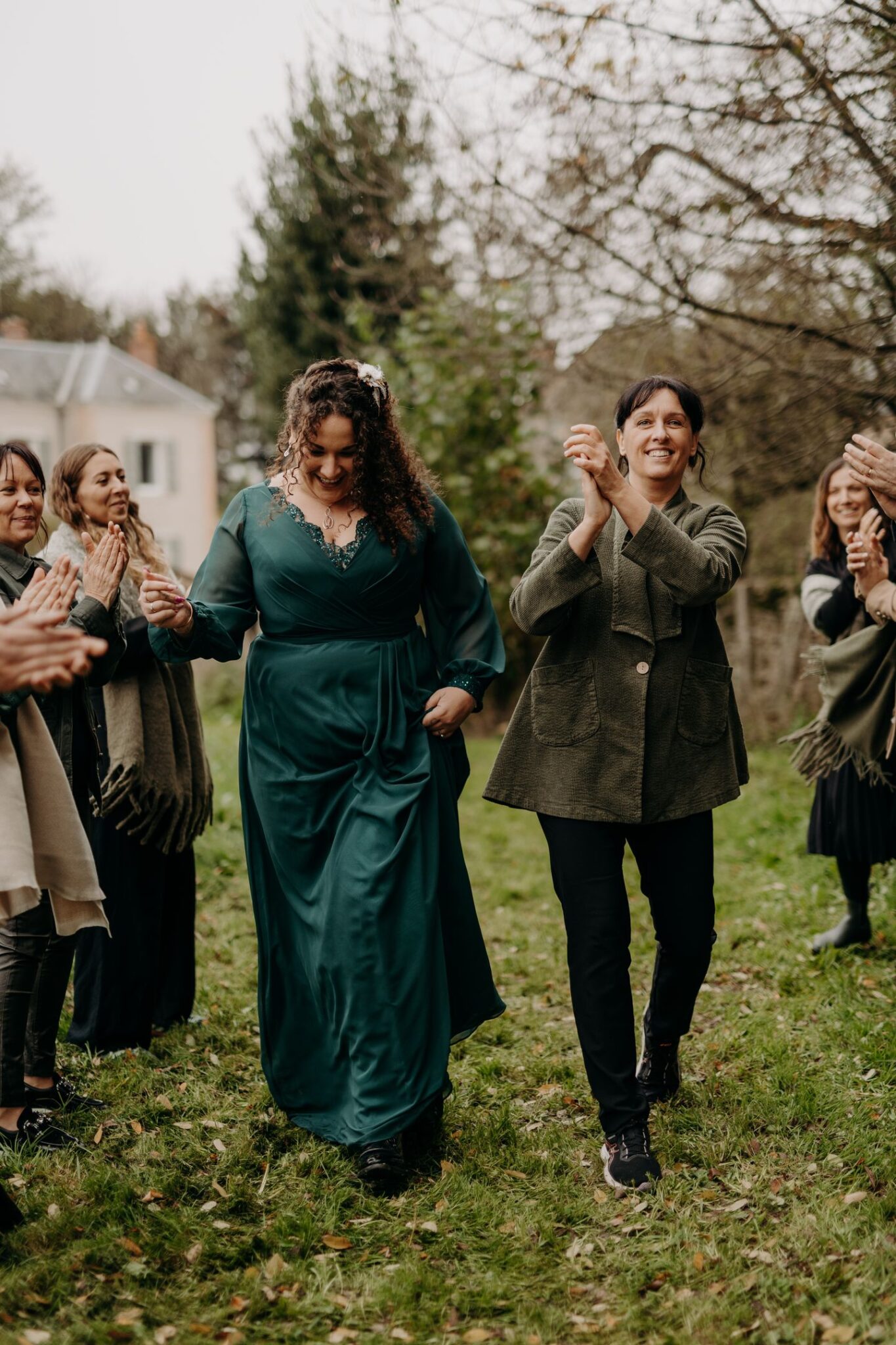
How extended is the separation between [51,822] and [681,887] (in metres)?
1.84

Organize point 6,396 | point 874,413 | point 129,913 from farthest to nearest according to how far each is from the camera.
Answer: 1. point 6,396
2. point 874,413
3. point 129,913

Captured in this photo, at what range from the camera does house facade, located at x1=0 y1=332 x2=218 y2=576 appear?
31578 mm

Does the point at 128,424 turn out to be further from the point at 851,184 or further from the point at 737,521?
the point at 737,521

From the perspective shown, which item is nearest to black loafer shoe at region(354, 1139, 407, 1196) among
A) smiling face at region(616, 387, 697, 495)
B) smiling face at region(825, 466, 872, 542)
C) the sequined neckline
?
the sequined neckline

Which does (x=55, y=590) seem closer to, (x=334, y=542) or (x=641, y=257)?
(x=334, y=542)

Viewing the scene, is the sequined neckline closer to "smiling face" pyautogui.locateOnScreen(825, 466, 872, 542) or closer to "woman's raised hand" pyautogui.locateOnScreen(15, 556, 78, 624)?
"woman's raised hand" pyautogui.locateOnScreen(15, 556, 78, 624)

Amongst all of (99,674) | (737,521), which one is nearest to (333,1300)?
(99,674)

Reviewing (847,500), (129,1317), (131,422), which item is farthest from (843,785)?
(131,422)

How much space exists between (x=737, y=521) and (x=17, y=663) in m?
2.18

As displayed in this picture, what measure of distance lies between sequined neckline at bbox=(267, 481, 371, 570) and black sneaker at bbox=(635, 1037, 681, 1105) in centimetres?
186

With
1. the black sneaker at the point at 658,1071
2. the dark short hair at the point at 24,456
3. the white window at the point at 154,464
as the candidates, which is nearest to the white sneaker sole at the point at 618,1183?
the black sneaker at the point at 658,1071

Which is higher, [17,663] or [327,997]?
[17,663]

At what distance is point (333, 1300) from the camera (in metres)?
2.94

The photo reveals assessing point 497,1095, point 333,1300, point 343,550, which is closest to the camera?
point 333,1300
